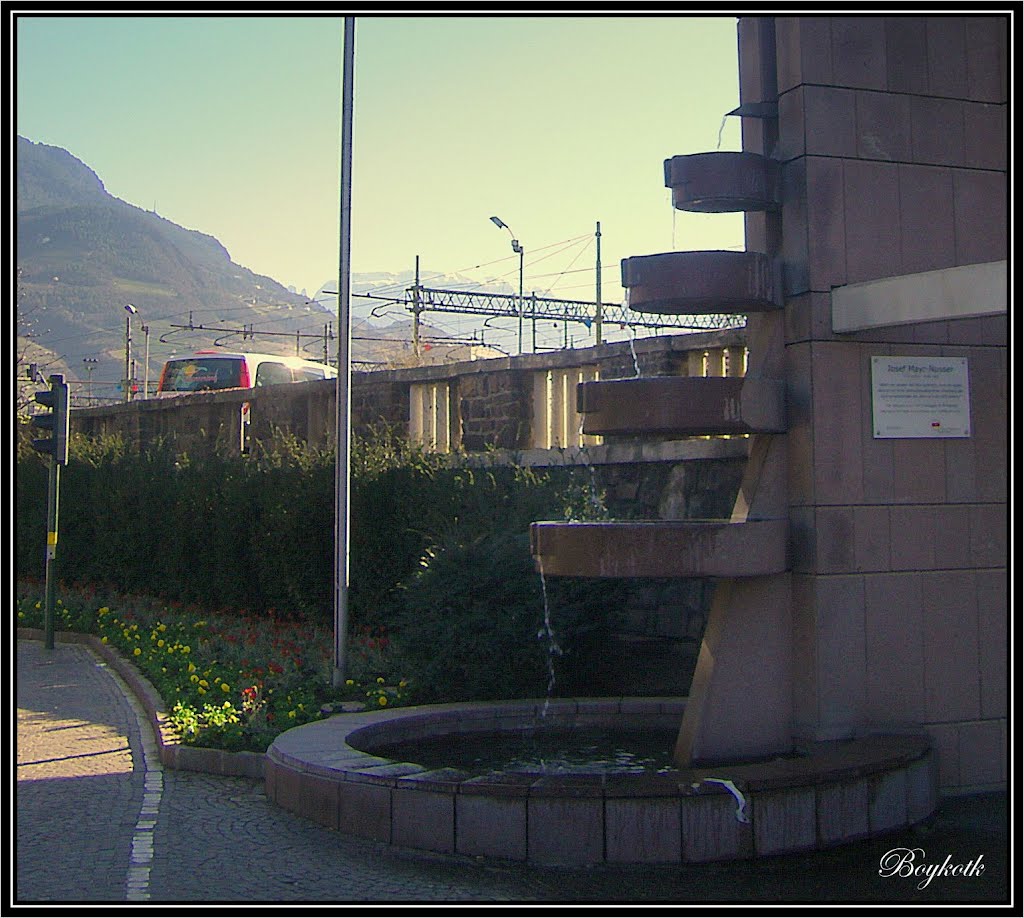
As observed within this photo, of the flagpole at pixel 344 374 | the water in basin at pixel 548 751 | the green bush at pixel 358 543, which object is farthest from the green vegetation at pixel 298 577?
the water in basin at pixel 548 751

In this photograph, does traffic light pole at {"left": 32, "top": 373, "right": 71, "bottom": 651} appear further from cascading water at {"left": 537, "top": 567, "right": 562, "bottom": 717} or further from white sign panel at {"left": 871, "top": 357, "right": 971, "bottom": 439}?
white sign panel at {"left": 871, "top": 357, "right": 971, "bottom": 439}

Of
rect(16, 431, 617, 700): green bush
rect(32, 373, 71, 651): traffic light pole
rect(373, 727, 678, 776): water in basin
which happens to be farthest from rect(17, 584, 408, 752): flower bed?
rect(373, 727, 678, 776): water in basin

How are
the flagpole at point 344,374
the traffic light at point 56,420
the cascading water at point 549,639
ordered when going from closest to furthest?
the cascading water at point 549,639 < the flagpole at point 344,374 < the traffic light at point 56,420

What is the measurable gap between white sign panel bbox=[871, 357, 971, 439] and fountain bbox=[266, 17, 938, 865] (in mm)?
539

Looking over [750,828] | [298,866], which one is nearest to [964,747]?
[750,828]

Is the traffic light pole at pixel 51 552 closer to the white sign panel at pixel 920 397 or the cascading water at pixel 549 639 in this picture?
the cascading water at pixel 549 639

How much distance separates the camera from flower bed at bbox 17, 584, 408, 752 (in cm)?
970

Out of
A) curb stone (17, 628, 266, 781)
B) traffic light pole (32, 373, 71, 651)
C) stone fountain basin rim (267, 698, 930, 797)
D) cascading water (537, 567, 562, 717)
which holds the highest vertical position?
traffic light pole (32, 373, 71, 651)

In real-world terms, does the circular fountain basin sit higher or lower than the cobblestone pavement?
higher

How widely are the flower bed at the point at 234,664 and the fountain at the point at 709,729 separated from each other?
162cm

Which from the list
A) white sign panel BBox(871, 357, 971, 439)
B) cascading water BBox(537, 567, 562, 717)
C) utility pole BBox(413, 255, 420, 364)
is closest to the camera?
white sign panel BBox(871, 357, 971, 439)

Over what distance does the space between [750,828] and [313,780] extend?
2368mm

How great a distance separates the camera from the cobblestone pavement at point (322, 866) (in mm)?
5797

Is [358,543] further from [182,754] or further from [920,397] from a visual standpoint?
[920,397]
